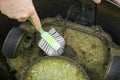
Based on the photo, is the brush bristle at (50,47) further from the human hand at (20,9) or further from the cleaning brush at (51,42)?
the human hand at (20,9)

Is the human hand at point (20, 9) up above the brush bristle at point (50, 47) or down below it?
above

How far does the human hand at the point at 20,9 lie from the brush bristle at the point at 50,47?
15 centimetres

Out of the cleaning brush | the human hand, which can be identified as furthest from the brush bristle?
the human hand

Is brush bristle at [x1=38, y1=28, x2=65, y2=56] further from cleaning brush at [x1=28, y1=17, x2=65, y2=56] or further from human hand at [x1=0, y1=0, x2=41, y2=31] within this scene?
human hand at [x1=0, y1=0, x2=41, y2=31]

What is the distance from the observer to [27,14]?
4.38 feet

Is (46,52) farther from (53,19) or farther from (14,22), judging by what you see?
(14,22)

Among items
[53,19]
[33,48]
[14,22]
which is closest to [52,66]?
[33,48]

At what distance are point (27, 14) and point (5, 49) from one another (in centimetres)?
26

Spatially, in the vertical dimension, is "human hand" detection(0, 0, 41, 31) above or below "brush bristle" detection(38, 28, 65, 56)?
above

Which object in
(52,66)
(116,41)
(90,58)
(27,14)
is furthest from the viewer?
(116,41)

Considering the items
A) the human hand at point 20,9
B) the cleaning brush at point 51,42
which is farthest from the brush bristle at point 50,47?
the human hand at point 20,9

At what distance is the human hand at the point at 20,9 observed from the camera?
Answer: 133cm

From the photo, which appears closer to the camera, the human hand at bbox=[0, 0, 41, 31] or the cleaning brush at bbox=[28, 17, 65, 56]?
the human hand at bbox=[0, 0, 41, 31]

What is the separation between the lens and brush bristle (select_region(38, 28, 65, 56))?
4.93 ft
